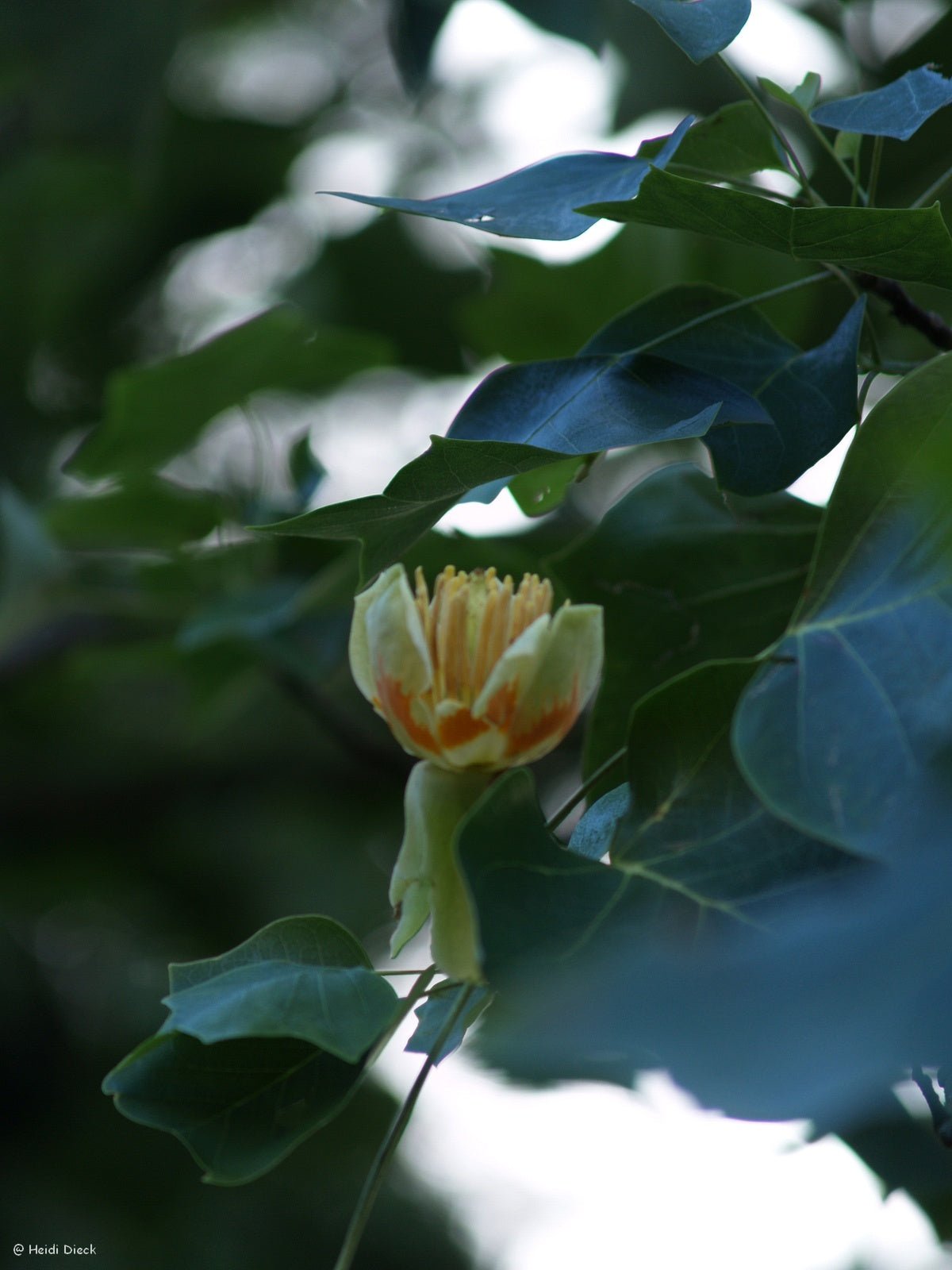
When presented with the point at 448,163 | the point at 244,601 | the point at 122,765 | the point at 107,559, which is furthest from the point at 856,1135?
the point at 448,163

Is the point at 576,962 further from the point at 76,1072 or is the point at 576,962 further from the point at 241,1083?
the point at 76,1072

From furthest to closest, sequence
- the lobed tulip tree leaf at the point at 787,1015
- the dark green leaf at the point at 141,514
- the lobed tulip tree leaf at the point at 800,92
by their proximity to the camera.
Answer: the dark green leaf at the point at 141,514 → the lobed tulip tree leaf at the point at 800,92 → the lobed tulip tree leaf at the point at 787,1015

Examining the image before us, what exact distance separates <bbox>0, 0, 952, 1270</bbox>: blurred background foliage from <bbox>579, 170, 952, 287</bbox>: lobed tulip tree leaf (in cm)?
56

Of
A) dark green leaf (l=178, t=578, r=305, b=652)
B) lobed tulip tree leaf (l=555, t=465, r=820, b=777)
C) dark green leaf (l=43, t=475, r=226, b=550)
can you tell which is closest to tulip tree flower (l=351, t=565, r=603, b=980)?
lobed tulip tree leaf (l=555, t=465, r=820, b=777)

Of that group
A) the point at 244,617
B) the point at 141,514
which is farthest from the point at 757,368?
the point at 141,514

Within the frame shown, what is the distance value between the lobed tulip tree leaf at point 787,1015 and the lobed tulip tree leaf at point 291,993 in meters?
0.07

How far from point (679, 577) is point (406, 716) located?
0.55 feet

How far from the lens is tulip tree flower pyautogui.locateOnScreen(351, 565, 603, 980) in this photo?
337mm

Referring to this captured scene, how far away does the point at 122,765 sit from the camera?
155 cm

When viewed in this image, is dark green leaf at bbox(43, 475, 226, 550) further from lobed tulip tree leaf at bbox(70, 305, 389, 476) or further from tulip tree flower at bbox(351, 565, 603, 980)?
tulip tree flower at bbox(351, 565, 603, 980)

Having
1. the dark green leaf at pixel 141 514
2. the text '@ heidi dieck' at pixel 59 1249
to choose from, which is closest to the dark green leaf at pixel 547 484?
the dark green leaf at pixel 141 514

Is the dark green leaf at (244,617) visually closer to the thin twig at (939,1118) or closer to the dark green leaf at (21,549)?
the dark green leaf at (21,549)

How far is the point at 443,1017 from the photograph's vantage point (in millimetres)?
358

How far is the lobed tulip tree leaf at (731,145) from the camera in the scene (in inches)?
16.0
